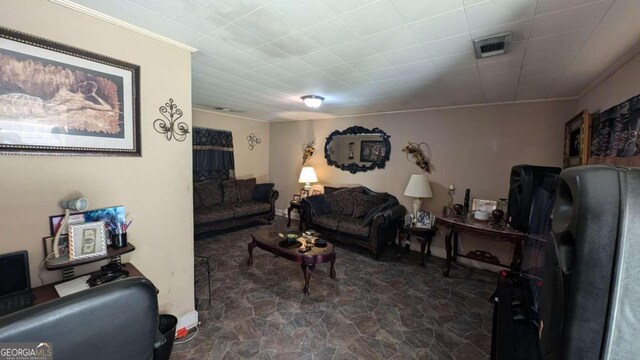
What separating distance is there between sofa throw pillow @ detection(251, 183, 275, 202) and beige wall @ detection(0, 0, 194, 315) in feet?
10.8

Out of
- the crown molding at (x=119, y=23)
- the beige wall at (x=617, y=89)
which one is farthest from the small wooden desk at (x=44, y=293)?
the beige wall at (x=617, y=89)

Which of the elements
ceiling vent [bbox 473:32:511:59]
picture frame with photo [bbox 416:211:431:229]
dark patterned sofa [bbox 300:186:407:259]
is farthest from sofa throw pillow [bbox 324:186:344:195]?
ceiling vent [bbox 473:32:511:59]

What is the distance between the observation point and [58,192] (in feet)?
4.74

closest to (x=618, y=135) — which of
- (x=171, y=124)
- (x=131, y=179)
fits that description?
(x=171, y=124)

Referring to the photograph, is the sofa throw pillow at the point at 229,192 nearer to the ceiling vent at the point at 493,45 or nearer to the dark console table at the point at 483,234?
the dark console table at the point at 483,234

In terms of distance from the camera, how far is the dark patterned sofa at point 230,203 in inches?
171

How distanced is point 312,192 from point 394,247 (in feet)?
6.98

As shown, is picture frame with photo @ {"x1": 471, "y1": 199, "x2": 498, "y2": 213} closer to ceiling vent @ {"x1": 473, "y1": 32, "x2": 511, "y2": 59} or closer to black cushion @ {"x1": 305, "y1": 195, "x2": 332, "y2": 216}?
ceiling vent @ {"x1": 473, "y1": 32, "x2": 511, "y2": 59}

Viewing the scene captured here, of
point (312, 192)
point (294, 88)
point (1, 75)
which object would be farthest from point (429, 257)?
point (1, 75)

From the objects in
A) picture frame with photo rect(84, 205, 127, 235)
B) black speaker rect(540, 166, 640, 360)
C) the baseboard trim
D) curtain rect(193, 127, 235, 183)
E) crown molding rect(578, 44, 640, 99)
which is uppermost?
crown molding rect(578, 44, 640, 99)

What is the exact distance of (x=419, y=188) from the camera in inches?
146

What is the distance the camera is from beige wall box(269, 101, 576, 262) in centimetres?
320

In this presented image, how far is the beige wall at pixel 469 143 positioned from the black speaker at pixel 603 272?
3.53 meters

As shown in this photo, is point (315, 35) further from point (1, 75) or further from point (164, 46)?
point (1, 75)
